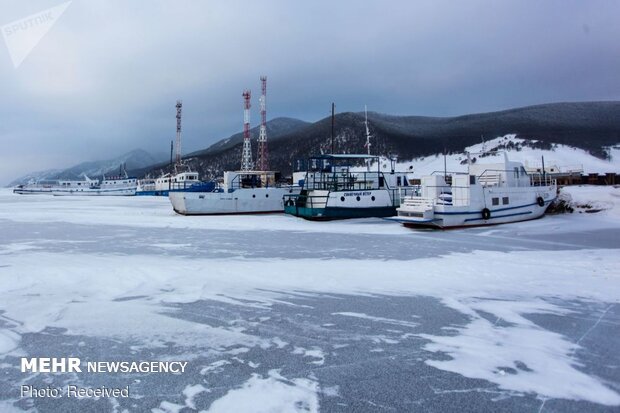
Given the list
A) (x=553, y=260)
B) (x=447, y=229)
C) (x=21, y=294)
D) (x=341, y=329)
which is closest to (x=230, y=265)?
(x=21, y=294)

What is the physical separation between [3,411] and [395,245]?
11444 mm

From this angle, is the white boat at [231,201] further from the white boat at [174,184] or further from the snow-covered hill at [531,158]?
the snow-covered hill at [531,158]

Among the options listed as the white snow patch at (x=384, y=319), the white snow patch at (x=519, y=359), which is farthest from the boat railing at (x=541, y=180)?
the white snow patch at (x=384, y=319)

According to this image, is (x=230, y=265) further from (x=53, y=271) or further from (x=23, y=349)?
(x=23, y=349)

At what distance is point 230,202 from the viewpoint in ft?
97.9

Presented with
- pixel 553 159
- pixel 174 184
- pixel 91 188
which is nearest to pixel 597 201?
pixel 553 159

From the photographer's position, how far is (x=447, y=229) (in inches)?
734

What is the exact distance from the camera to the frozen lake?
12.0 feet

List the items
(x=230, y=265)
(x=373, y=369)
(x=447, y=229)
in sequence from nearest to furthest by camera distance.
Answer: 1. (x=373, y=369)
2. (x=230, y=265)
3. (x=447, y=229)

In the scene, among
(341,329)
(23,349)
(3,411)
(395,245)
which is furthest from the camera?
(395,245)

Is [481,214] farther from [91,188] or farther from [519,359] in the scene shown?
[91,188]

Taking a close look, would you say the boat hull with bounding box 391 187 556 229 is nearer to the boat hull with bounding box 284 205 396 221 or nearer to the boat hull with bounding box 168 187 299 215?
the boat hull with bounding box 284 205 396 221

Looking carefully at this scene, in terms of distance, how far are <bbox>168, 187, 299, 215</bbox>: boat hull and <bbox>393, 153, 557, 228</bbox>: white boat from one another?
13.4 m

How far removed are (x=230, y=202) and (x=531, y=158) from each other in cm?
6343
